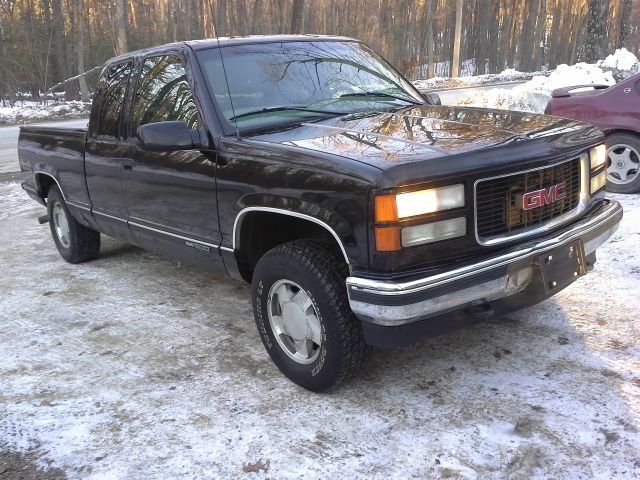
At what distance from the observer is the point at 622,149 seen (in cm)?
659

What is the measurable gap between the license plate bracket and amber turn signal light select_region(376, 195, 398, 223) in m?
0.80

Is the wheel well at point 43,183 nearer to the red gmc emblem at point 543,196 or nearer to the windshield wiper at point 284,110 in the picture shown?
the windshield wiper at point 284,110

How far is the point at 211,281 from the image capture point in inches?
203

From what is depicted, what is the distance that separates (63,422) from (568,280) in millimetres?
2676

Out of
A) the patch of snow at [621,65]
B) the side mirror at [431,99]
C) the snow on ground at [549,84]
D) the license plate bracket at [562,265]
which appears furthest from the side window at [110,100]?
the patch of snow at [621,65]

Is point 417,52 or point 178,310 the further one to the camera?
point 417,52

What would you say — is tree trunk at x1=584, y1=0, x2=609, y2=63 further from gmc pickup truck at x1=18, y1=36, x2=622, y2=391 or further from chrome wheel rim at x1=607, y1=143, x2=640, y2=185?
gmc pickup truck at x1=18, y1=36, x2=622, y2=391

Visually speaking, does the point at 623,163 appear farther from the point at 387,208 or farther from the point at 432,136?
the point at 387,208

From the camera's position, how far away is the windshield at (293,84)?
3691 mm

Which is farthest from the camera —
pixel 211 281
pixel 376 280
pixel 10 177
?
pixel 10 177

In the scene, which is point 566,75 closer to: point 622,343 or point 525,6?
point 622,343

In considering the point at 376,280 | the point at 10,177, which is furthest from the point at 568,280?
the point at 10,177

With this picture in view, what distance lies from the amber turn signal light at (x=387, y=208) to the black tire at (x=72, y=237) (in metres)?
4.03

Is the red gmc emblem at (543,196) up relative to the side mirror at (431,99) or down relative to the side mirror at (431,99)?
down
